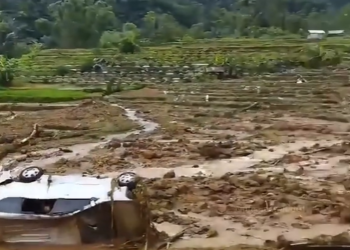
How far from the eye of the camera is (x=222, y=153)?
14.4m

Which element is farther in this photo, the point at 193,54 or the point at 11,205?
the point at 193,54

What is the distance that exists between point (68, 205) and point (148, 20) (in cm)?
5367

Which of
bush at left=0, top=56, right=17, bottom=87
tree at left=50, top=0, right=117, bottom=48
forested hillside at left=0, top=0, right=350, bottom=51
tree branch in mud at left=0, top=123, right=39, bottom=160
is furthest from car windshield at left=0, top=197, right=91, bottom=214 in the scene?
tree at left=50, top=0, right=117, bottom=48

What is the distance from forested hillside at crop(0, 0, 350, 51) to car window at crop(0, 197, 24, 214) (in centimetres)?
4326

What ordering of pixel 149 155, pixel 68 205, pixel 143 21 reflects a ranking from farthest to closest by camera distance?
pixel 143 21 → pixel 149 155 → pixel 68 205

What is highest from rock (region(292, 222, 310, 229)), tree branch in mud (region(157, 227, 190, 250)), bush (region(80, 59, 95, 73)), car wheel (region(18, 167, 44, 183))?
car wheel (region(18, 167, 44, 183))

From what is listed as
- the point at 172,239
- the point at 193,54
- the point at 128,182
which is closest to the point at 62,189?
the point at 128,182

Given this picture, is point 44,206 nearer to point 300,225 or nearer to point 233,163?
point 300,225

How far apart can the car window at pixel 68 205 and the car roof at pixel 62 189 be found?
2.6 inches

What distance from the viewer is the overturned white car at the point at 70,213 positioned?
6707mm

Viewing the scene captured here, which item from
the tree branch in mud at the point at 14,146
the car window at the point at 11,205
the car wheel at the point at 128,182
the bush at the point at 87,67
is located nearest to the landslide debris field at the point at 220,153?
the tree branch in mud at the point at 14,146

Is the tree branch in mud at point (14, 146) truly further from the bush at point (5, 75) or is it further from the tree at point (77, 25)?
the tree at point (77, 25)

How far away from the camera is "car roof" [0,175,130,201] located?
7020mm

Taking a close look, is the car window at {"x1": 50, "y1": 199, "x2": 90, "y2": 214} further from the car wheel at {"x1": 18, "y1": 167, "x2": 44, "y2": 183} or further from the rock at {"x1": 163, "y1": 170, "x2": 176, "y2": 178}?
the rock at {"x1": 163, "y1": 170, "x2": 176, "y2": 178}
